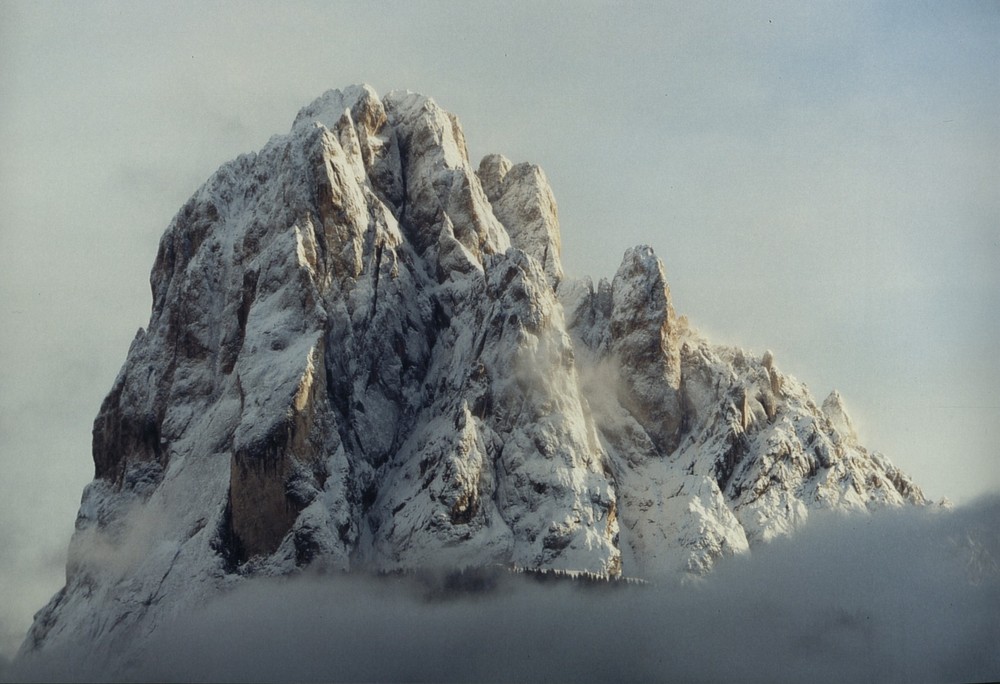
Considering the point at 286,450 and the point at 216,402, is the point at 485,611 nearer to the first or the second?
the point at 286,450

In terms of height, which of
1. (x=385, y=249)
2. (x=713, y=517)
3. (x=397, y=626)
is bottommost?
(x=397, y=626)

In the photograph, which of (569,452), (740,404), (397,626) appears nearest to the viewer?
(397,626)

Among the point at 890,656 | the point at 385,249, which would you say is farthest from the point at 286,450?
the point at 890,656

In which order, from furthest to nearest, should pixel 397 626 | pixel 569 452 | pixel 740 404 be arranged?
pixel 740 404
pixel 569 452
pixel 397 626

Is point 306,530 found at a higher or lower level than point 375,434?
lower

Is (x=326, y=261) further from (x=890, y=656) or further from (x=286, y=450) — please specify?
(x=890, y=656)

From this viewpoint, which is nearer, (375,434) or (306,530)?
(306,530)

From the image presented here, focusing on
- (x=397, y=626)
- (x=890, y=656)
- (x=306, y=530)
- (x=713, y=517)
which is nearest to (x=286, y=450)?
(x=306, y=530)
